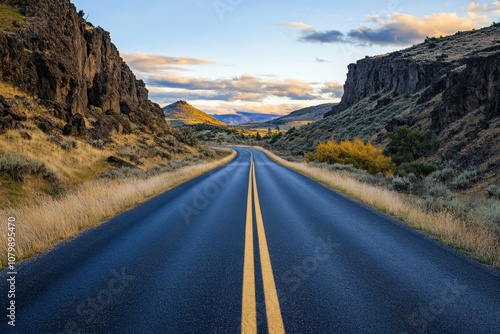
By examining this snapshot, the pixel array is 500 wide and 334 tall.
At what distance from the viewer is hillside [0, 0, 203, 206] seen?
14.9 m

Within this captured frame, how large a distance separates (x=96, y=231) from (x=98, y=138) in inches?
771

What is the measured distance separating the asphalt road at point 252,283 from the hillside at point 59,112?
795 centimetres

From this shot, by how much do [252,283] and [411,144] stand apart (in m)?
29.6

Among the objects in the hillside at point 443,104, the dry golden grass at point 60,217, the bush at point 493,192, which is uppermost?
the hillside at point 443,104

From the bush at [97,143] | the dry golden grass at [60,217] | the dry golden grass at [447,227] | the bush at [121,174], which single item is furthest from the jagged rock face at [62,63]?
the dry golden grass at [447,227]

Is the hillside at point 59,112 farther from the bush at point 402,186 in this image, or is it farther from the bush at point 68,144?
the bush at point 402,186

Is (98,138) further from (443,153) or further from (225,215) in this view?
(443,153)

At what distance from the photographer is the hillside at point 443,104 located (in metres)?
24.1

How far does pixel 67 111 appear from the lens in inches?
1006

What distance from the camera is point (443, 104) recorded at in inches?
1325

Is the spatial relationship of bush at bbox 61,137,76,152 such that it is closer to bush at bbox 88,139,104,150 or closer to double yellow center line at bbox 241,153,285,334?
bush at bbox 88,139,104,150

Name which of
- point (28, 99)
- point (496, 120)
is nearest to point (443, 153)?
point (496, 120)

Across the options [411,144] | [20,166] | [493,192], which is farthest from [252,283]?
[411,144]

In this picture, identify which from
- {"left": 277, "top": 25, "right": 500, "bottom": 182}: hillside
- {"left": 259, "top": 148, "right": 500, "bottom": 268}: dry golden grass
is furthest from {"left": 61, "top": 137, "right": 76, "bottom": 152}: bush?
{"left": 277, "top": 25, "right": 500, "bottom": 182}: hillside
